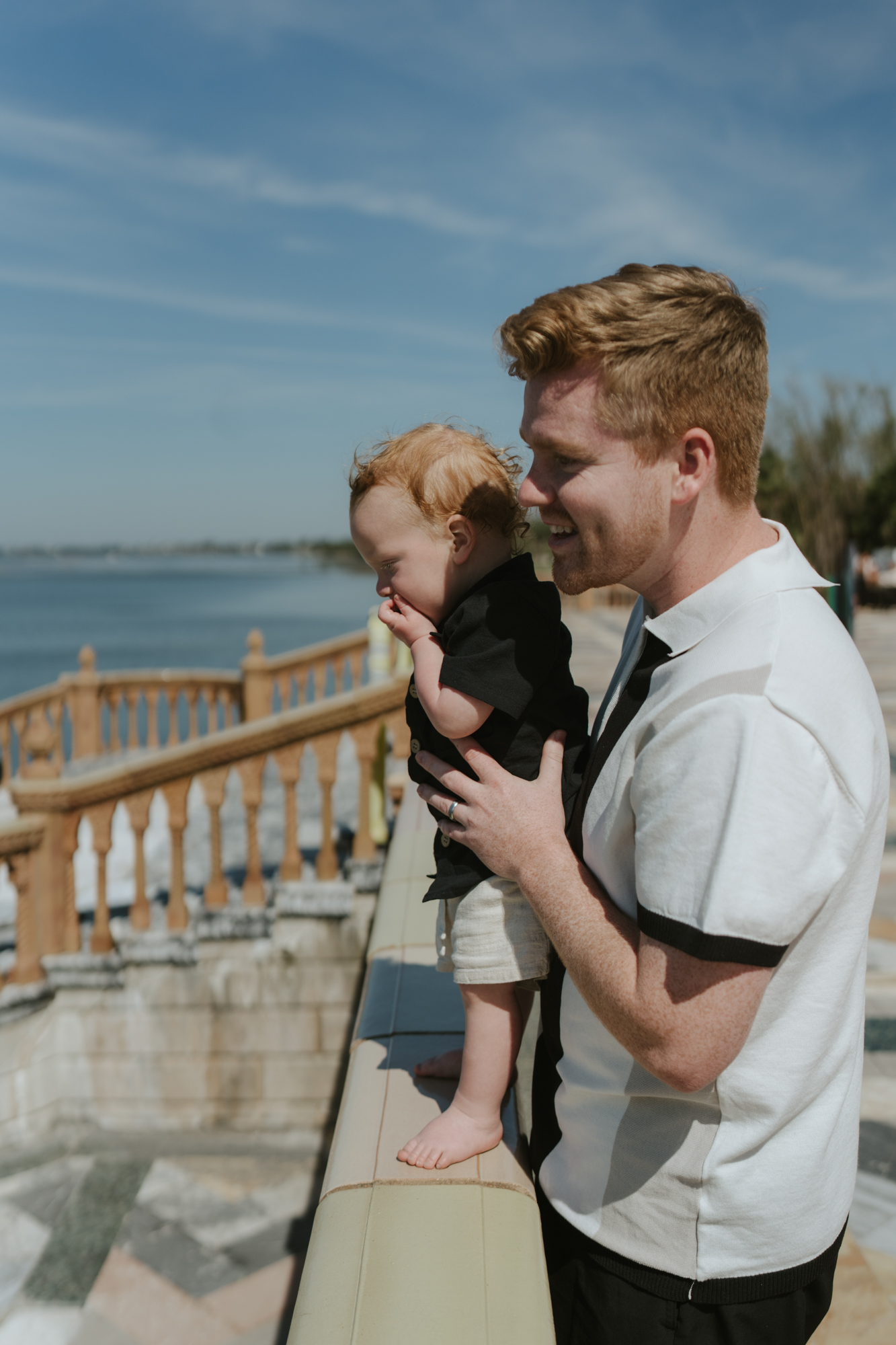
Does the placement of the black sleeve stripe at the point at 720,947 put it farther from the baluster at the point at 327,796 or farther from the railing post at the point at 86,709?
the railing post at the point at 86,709

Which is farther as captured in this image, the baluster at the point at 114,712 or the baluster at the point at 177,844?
the baluster at the point at 114,712

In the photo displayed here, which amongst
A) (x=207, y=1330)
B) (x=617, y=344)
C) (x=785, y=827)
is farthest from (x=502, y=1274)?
(x=207, y=1330)

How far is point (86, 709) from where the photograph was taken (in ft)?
34.0

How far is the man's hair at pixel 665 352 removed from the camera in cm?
117

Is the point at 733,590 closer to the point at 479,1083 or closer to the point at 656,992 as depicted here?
the point at 656,992

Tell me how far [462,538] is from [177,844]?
12.5 ft

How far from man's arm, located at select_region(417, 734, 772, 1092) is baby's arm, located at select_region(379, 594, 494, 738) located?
57mm

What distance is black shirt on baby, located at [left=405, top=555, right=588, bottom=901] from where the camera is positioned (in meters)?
1.60

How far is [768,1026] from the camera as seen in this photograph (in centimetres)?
118

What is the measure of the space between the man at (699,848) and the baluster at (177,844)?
3.99 meters

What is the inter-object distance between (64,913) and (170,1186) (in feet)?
4.76

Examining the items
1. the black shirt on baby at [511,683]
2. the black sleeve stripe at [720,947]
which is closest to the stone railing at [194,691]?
the black shirt on baby at [511,683]

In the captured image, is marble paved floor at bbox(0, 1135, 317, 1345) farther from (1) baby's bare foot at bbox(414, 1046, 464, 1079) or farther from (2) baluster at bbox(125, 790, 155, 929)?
(1) baby's bare foot at bbox(414, 1046, 464, 1079)

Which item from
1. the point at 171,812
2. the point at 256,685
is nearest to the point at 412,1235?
the point at 171,812
